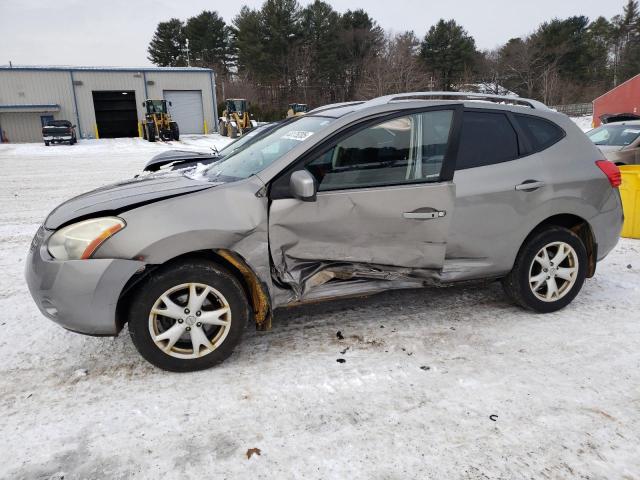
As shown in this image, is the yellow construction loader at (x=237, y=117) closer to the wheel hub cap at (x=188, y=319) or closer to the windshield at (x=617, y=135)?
the windshield at (x=617, y=135)

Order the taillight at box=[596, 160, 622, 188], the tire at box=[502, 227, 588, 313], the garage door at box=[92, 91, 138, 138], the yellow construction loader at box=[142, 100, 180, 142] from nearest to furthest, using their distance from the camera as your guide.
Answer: the tire at box=[502, 227, 588, 313]
the taillight at box=[596, 160, 622, 188]
the yellow construction loader at box=[142, 100, 180, 142]
the garage door at box=[92, 91, 138, 138]

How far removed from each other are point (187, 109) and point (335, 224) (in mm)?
39977

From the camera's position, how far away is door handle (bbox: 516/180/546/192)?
358 cm

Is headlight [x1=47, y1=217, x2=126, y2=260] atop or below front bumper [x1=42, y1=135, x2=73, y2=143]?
atop

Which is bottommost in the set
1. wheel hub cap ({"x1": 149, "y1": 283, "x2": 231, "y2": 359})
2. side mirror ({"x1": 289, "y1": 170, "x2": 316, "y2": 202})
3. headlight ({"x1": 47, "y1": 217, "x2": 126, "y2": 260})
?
wheel hub cap ({"x1": 149, "y1": 283, "x2": 231, "y2": 359})

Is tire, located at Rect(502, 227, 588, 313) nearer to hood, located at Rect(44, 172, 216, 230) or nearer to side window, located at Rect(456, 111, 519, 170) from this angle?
side window, located at Rect(456, 111, 519, 170)

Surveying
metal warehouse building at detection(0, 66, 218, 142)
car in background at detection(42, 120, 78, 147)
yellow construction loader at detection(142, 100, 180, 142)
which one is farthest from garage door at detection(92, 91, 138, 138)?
car in background at detection(42, 120, 78, 147)

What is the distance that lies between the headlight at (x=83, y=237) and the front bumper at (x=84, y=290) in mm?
49

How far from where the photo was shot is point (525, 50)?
179 ft

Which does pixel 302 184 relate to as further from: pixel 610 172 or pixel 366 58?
pixel 366 58

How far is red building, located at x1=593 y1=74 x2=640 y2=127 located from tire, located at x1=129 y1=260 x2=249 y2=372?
32575 millimetres

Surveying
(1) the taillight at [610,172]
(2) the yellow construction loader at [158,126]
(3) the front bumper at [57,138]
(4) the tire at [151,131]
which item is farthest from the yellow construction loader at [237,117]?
(1) the taillight at [610,172]

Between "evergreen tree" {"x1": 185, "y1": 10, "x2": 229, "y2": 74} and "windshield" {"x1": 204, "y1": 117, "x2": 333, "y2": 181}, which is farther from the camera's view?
"evergreen tree" {"x1": 185, "y1": 10, "x2": 229, "y2": 74}

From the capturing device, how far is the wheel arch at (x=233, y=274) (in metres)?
2.87
